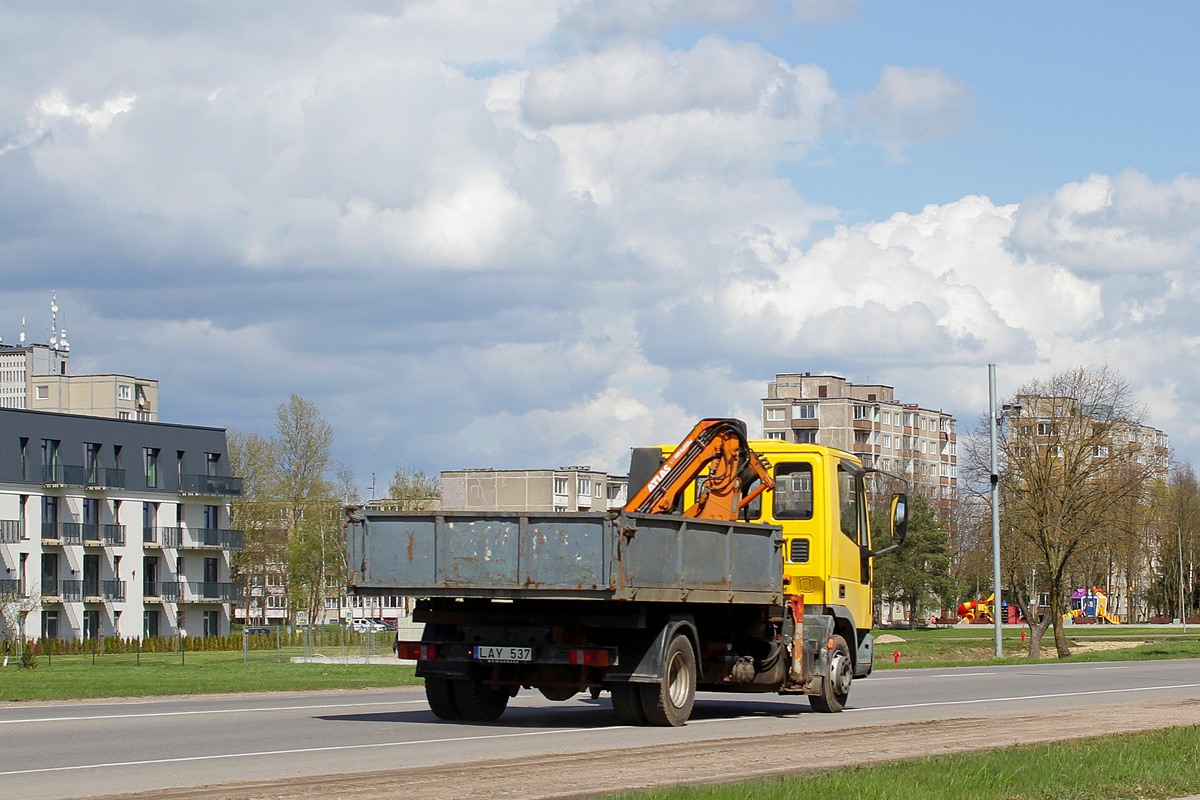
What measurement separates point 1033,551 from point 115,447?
4691 cm

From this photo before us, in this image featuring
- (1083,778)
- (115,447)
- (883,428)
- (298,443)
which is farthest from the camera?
(883,428)

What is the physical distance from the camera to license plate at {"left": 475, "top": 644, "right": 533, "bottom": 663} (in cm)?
1538

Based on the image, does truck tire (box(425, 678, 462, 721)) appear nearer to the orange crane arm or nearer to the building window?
the orange crane arm

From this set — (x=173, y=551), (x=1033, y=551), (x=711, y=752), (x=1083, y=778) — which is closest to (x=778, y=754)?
(x=711, y=752)

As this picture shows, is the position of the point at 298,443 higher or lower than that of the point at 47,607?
higher

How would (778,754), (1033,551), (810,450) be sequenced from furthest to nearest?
(1033,551) < (810,450) < (778,754)

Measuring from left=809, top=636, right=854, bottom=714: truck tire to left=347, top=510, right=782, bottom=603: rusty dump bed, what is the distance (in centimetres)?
289

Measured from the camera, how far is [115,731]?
1561 centimetres

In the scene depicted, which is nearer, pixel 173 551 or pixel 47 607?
pixel 47 607

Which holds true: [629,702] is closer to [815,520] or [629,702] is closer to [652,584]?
[652,584]

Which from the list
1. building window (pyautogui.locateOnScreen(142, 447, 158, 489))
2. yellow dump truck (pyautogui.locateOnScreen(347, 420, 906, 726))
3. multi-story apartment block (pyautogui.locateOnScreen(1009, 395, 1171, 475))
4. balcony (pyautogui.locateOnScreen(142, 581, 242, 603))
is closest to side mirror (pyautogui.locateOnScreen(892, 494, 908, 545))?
yellow dump truck (pyautogui.locateOnScreen(347, 420, 906, 726))

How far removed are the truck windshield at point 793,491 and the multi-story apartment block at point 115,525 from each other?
5297 centimetres

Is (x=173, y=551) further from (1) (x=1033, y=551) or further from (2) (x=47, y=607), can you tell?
(1) (x=1033, y=551)

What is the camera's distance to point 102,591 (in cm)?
7500
